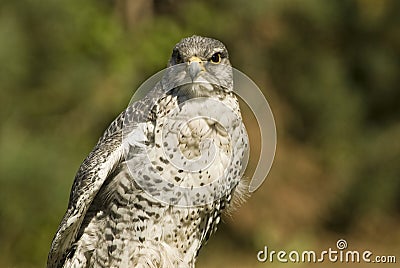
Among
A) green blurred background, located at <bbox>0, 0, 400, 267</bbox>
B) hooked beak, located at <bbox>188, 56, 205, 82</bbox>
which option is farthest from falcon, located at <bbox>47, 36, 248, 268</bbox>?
green blurred background, located at <bbox>0, 0, 400, 267</bbox>

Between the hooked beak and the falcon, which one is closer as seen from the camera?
the hooked beak

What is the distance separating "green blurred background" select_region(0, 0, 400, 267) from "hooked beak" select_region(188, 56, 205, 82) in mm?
4530

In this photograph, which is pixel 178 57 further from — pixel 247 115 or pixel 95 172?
pixel 247 115

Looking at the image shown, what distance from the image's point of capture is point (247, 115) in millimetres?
12672

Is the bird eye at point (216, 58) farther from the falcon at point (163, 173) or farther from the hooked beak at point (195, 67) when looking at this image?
the hooked beak at point (195, 67)

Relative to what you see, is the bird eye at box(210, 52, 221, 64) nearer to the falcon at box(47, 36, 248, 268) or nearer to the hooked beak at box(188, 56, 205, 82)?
the falcon at box(47, 36, 248, 268)

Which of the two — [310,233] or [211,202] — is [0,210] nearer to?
[211,202]

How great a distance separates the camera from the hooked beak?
481 cm

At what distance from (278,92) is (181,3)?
10.0 ft

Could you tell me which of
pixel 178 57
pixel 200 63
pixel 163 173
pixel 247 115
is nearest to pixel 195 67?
pixel 200 63

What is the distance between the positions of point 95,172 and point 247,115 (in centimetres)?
795

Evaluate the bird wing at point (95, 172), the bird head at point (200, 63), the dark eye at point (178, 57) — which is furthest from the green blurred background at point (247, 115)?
the dark eye at point (178, 57)

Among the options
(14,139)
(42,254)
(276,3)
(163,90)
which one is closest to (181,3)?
(276,3)

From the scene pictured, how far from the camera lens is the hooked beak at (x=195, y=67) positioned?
4.81 metres
